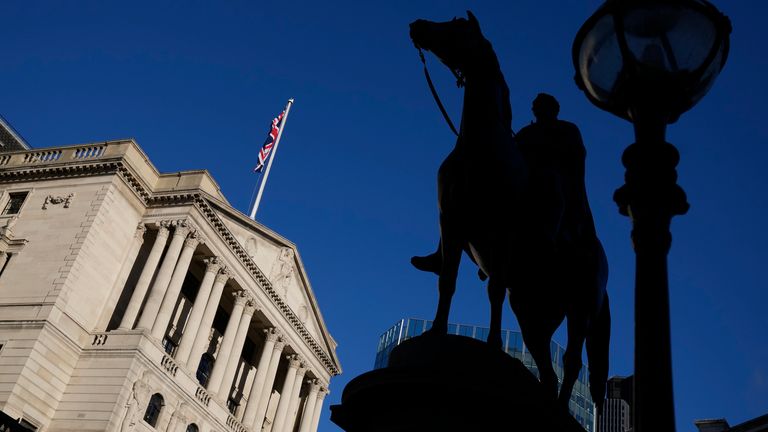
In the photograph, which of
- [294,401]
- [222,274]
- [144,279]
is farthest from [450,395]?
[294,401]

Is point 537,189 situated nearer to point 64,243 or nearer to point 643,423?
point 643,423

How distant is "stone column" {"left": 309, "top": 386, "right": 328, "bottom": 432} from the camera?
184 feet

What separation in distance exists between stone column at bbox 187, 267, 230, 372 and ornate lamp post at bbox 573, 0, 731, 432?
38.1 meters

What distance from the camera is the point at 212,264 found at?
42.9 metres

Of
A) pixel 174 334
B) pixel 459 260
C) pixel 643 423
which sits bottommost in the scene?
pixel 643 423

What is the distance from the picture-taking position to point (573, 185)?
812cm

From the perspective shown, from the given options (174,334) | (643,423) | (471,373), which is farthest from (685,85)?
(174,334)

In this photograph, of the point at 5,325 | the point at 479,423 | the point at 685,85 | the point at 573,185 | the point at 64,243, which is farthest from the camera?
the point at 64,243

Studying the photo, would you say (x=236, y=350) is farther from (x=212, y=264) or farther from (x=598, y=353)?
(x=598, y=353)

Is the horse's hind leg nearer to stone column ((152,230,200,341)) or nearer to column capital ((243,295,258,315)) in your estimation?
stone column ((152,230,200,341))

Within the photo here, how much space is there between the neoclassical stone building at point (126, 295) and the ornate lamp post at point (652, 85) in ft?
110

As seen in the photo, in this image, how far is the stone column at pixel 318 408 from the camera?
184 ft

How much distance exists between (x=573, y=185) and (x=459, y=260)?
1874mm

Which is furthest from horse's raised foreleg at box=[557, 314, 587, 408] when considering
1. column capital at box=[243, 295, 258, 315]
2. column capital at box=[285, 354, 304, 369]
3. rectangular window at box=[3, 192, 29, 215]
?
column capital at box=[285, 354, 304, 369]
